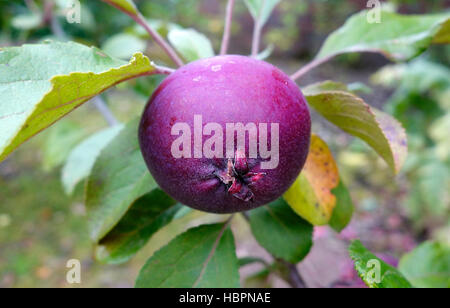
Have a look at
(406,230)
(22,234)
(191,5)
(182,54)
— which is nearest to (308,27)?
→ (191,5)

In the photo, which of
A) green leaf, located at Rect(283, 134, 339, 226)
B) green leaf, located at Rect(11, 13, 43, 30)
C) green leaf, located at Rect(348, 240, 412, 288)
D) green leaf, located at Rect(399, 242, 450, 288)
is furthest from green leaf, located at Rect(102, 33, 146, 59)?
green leaf, located at Rect(399, 242, 450, 288)

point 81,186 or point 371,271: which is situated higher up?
point 371,271

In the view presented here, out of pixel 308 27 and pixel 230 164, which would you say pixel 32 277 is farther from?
pixel 308 27

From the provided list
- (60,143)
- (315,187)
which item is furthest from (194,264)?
(60,143)

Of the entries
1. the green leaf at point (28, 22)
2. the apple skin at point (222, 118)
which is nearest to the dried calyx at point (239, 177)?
the apple skin at point (222, 118)

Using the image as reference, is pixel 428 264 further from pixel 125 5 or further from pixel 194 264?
pixel 125 5

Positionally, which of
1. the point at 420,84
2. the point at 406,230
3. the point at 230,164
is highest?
the point at 230,164
